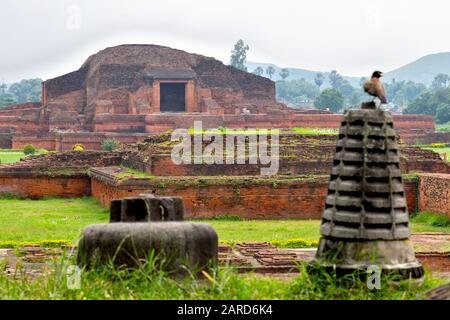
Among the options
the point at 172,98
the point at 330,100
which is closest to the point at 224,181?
the point at 172,98

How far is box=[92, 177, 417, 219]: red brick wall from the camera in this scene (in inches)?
744

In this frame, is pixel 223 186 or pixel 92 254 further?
pixel 223 186

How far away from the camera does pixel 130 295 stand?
6758 mm

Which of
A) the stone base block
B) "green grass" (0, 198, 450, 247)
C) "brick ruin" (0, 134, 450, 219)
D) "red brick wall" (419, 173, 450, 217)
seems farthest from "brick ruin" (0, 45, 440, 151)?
the stone base block

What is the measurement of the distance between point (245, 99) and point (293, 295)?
131 ft

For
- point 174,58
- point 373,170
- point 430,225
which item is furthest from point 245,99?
point 373,170

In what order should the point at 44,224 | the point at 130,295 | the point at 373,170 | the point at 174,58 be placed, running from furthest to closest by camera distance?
the point at 174,58 < the point at 44,224 < the point at 373,170 < the point at 130,295

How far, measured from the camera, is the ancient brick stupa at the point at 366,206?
7184 millimetres

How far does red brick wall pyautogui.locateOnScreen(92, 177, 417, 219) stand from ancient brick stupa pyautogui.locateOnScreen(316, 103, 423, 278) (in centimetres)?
1157

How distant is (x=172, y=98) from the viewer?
46.5 metres

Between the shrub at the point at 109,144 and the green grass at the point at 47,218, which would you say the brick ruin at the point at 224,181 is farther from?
the shrub at the point at 109,144

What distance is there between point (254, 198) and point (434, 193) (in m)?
3.34

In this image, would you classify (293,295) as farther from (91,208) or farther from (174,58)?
(174,58)

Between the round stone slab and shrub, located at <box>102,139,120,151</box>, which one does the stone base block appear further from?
shrub, located at <box>102,139,120,151</box>
